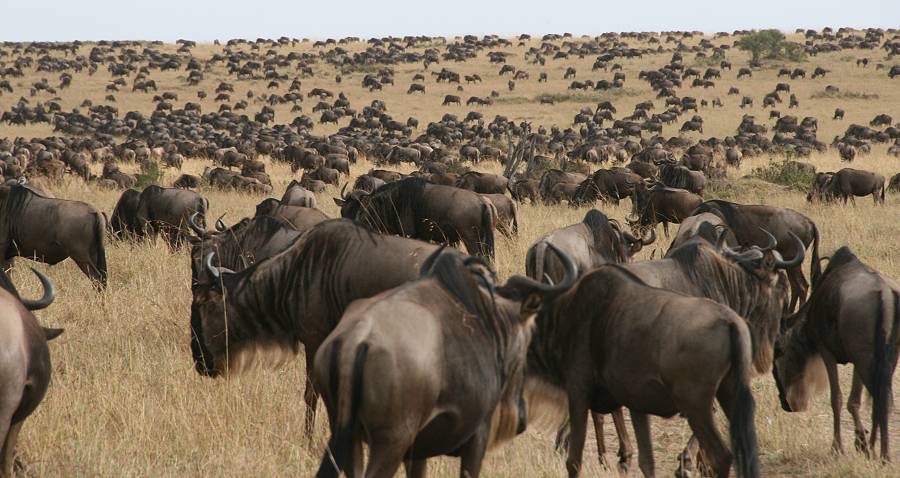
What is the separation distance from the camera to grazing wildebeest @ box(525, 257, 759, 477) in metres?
4.16

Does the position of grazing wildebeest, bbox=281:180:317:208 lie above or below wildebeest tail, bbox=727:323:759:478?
below

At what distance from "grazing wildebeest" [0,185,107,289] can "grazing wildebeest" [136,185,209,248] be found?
Result: 2.29 metres

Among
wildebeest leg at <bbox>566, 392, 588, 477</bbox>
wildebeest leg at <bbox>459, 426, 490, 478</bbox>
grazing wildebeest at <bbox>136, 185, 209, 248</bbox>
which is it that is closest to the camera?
wildebeest leg at <bbox>459, 426, 490, 478</bbox>

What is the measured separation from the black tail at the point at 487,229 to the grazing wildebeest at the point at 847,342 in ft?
14.0

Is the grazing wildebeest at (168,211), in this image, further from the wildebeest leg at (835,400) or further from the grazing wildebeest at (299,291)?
the wildebeest leg at (835,400)

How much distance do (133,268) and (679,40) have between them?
234 feet

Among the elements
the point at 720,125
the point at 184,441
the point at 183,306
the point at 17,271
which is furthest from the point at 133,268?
the point at 720,125

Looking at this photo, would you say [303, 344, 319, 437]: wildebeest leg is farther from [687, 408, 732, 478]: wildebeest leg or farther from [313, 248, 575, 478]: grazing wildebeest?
[687, 408, 732, 478]: wildebeest leg

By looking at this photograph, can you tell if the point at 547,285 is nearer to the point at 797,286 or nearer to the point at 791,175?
the point at 797,286

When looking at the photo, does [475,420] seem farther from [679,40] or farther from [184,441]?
[679,40]

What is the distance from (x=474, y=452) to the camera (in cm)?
364

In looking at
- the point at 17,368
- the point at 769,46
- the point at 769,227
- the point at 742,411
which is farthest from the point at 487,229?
the point at 769,46

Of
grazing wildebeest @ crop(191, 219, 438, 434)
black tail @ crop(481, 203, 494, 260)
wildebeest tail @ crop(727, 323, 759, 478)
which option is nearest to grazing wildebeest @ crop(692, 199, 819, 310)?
black tail @ crop(481, 203, 494, 260)

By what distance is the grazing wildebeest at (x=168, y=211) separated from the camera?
11.7m
